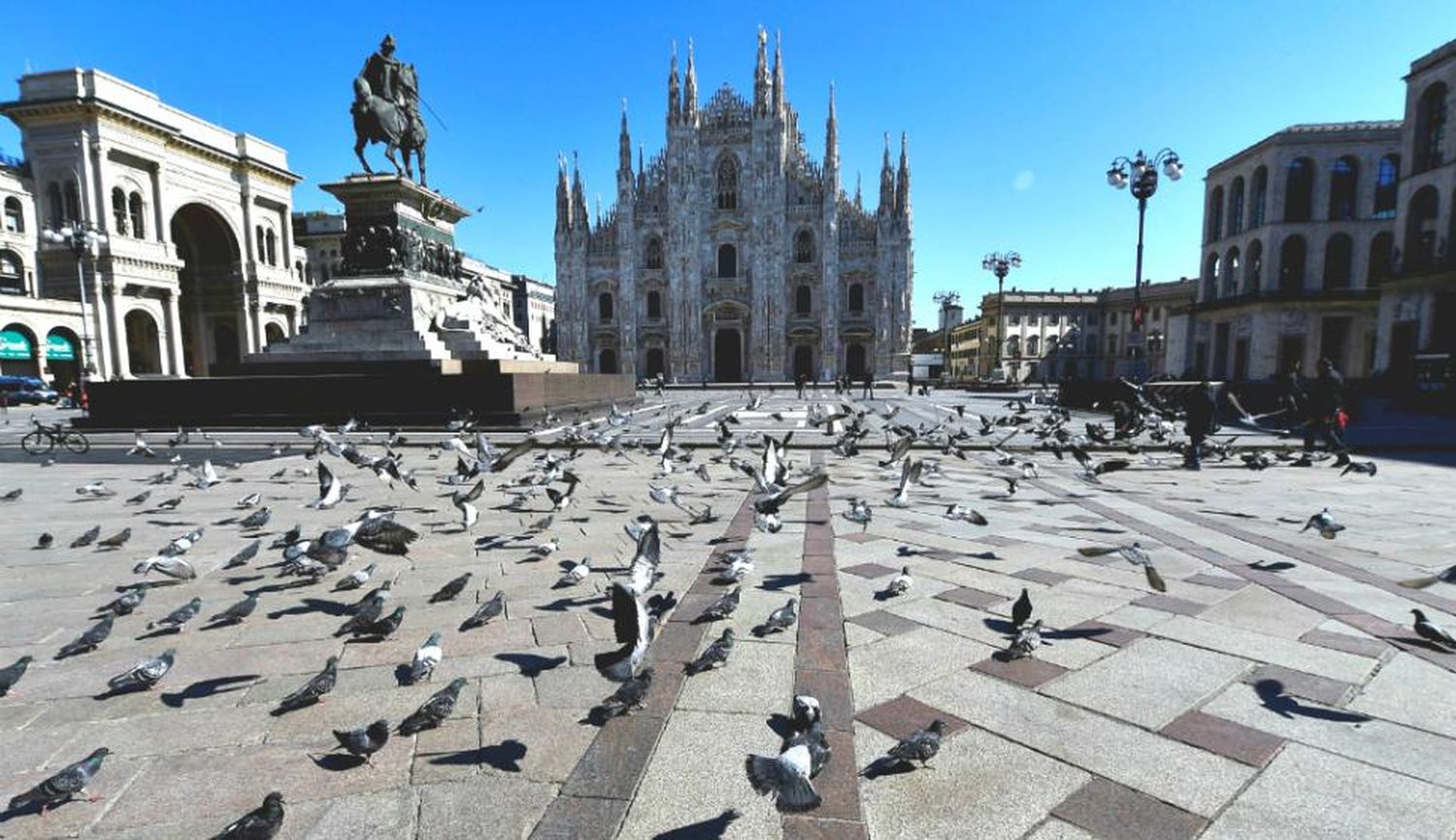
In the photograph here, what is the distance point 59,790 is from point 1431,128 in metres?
44.9

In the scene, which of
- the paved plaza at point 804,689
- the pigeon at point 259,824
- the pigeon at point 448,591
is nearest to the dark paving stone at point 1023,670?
the paved plaza at point 804,689

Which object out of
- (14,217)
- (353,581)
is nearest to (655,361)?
(14,217)

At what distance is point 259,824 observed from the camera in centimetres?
199

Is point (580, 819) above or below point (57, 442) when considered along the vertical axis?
below

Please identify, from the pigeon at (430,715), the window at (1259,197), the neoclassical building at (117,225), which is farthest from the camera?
the neoclassical building at (117,225)

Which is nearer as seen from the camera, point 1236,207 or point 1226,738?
point 1226,738

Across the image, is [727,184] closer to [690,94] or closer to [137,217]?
[690,94]

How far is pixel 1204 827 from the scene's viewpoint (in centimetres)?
216

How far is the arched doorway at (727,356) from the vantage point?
59625 mm

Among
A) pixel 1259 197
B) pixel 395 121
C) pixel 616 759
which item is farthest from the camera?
pixel 1259 197

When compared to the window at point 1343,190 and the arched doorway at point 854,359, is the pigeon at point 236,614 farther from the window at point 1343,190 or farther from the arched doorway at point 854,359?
the arched doorway at point 854,359

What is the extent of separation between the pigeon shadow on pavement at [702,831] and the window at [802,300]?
57460 mm

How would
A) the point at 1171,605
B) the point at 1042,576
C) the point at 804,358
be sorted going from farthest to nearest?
the point at 804,358, the point at 1042,576, the point at 1171,605

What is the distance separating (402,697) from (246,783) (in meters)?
0.72
